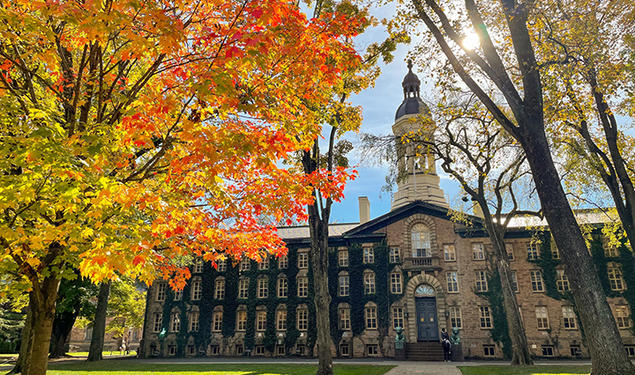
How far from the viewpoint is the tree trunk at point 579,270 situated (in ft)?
23.6

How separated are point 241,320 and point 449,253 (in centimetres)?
1875

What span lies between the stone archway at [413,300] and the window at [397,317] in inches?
19.8

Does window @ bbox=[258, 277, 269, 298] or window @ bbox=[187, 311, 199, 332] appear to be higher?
window @ bbox=[258, 277, 269, 298]

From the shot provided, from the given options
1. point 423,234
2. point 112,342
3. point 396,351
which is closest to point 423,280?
point 423,234

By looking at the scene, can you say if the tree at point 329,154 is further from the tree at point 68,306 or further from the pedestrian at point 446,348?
the tree at point 68,306

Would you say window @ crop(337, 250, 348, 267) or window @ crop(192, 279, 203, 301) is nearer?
window @ crop(337, 250, 348, 267)

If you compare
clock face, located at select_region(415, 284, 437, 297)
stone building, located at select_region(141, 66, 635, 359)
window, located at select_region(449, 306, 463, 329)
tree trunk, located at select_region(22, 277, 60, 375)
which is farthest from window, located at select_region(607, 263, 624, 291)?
tree trunk, located at select_region(22, 277, 60, 375)

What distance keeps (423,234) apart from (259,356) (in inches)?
671

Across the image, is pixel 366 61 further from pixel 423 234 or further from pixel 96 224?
pixel 423 234

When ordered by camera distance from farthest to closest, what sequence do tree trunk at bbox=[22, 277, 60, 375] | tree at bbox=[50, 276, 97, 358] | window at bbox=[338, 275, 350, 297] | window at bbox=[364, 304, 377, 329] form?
window at bbox=[338, 275, 350, 297] < window at bbox=[364, 304, 377, 329] < tree at bbox=[50, 276, 97, 358] < tree trunk at bbox=[22, 277, 60, 375]

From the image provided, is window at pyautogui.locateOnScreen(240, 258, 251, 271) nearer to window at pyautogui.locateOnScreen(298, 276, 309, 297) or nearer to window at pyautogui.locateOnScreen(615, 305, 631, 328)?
window at pyautogui.locateOnScreen(298, 276, 309, 297)

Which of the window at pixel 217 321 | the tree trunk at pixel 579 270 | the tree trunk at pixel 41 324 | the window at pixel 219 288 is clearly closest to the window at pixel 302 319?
the window at pixel 217 321

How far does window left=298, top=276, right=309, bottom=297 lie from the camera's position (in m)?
34.2

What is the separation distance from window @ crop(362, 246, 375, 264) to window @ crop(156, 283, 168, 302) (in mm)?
18798
